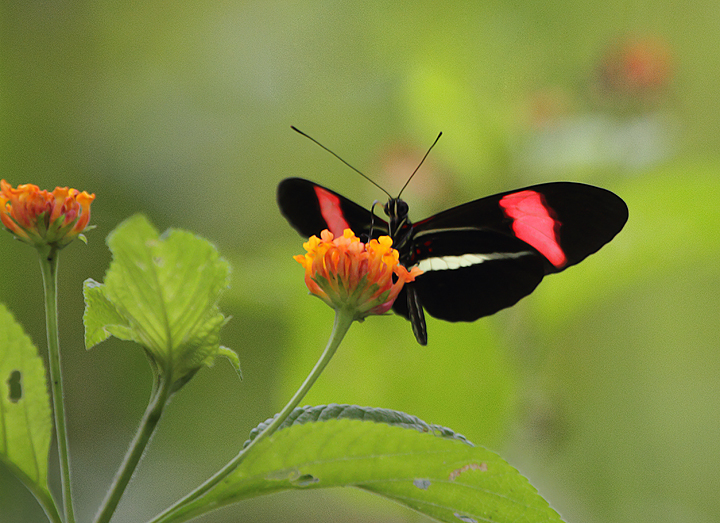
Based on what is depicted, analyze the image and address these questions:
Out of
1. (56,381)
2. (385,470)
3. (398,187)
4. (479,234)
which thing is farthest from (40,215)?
(398,187)

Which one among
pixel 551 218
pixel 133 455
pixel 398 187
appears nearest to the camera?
pixel 133 455

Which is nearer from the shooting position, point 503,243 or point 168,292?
point 168,292

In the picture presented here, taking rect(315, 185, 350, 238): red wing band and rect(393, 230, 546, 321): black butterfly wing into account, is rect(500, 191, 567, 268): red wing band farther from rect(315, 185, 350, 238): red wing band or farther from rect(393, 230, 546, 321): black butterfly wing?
rect(315, 185, 350, 238): red wing band

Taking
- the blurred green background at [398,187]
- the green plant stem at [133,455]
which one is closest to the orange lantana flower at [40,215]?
the green plant stem at [133,455]

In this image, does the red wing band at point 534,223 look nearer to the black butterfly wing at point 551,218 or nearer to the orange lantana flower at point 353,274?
the black butterfly wing at point 551,218

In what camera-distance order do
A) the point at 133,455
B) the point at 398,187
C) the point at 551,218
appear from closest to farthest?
the point at 133,455 → the point at 551,218 → the point at 398,187

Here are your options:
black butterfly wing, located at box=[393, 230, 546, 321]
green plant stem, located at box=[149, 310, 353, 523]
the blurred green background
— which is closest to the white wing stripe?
black butterfly wing, located at box=[393, 230, 546, 321]

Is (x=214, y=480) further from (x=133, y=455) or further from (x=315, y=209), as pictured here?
(x=315, y=209)
